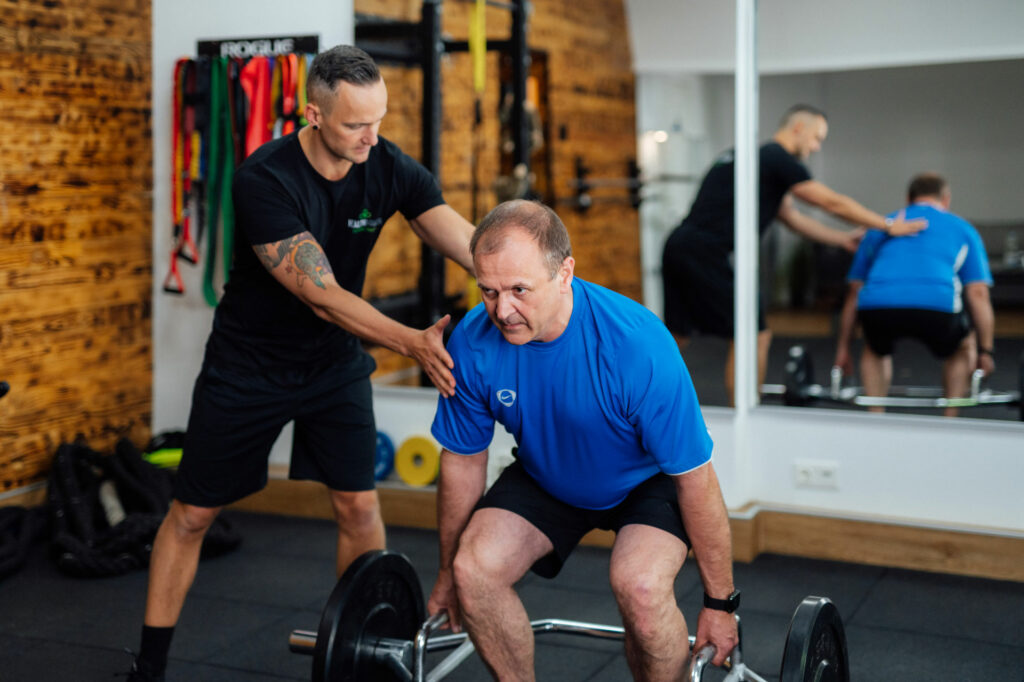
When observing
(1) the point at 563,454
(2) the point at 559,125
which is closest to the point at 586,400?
(1) the point at 563,454

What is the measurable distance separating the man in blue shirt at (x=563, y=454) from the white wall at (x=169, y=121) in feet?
6.62

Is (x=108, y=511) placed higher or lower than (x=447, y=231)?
lower

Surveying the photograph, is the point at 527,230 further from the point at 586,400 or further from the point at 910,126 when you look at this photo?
the point at 910,126

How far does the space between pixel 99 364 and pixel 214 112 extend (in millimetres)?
970

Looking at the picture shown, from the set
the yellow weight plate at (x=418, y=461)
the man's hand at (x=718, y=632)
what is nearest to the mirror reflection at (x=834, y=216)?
the yellow weight plate at (x=418, y=461)

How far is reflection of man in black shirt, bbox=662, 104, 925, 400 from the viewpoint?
3.27 metres

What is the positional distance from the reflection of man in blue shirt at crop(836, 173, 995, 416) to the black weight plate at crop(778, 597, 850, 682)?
1.66 metres

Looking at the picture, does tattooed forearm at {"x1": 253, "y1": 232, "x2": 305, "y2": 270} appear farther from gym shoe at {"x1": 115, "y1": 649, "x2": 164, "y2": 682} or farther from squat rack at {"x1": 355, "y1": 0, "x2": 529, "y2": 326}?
squat rack at {"x1": 355, "y1": 0, "x2": 529, "y2": 326}

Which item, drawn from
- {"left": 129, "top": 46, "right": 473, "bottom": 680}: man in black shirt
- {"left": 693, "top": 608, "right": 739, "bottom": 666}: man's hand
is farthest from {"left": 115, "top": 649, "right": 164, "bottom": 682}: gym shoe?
{"left": 693, "top": 608, "right": 739, "bottom": 666}: man's hand

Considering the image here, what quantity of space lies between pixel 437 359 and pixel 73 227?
87.1 inches

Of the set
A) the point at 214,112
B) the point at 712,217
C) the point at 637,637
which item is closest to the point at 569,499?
the point at 637,637

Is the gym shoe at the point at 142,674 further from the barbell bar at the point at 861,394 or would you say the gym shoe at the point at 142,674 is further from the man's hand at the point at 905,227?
the man's hand at the point at 905,227

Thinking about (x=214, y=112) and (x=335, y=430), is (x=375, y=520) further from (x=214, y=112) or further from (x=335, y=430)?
(x=214, y=112)

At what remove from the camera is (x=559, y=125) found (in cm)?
408
